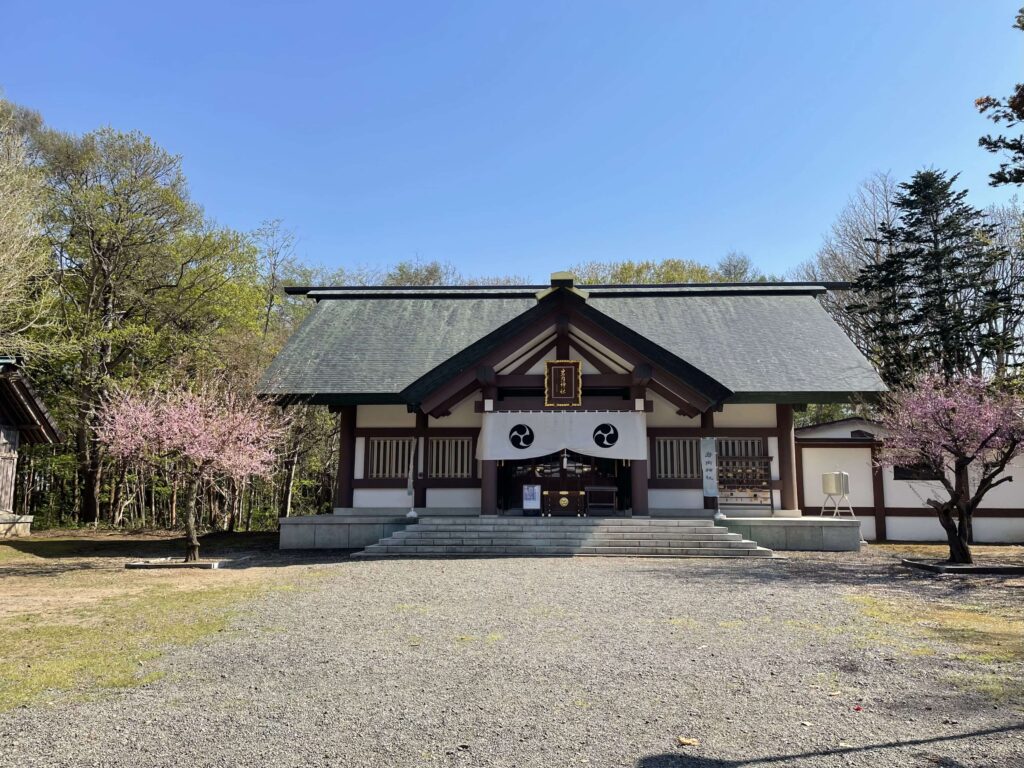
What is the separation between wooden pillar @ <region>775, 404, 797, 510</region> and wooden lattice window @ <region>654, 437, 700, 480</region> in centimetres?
195

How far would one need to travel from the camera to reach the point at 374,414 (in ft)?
53.8

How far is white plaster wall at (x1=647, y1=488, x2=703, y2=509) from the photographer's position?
A: 1574 cm

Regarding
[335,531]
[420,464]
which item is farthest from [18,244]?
[420,464]

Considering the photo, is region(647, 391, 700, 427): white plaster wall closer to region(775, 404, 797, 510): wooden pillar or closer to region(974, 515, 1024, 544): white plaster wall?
region(775, 404, 797, 510): wooden pillar

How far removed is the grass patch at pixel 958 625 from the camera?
19.0ft

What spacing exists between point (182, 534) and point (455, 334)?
8928 mm

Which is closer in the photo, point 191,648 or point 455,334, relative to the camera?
point 191,648

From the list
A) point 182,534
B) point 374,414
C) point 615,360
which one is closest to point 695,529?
point 615,360

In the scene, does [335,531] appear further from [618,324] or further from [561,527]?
[618,324]

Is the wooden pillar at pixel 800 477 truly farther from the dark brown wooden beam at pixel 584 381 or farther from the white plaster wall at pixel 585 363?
the white plaster wall at pixel 585 363

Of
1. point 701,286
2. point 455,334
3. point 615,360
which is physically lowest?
point 615,360

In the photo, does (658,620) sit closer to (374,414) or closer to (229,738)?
(229,738)

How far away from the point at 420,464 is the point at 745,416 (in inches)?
→ 303

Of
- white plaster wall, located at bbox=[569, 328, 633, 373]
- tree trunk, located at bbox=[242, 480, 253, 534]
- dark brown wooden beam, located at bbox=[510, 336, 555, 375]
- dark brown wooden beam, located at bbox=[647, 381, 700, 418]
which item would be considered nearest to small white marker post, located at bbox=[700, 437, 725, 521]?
dark brown wooden beam, located at bbox=[647, 381, 700, 418]
